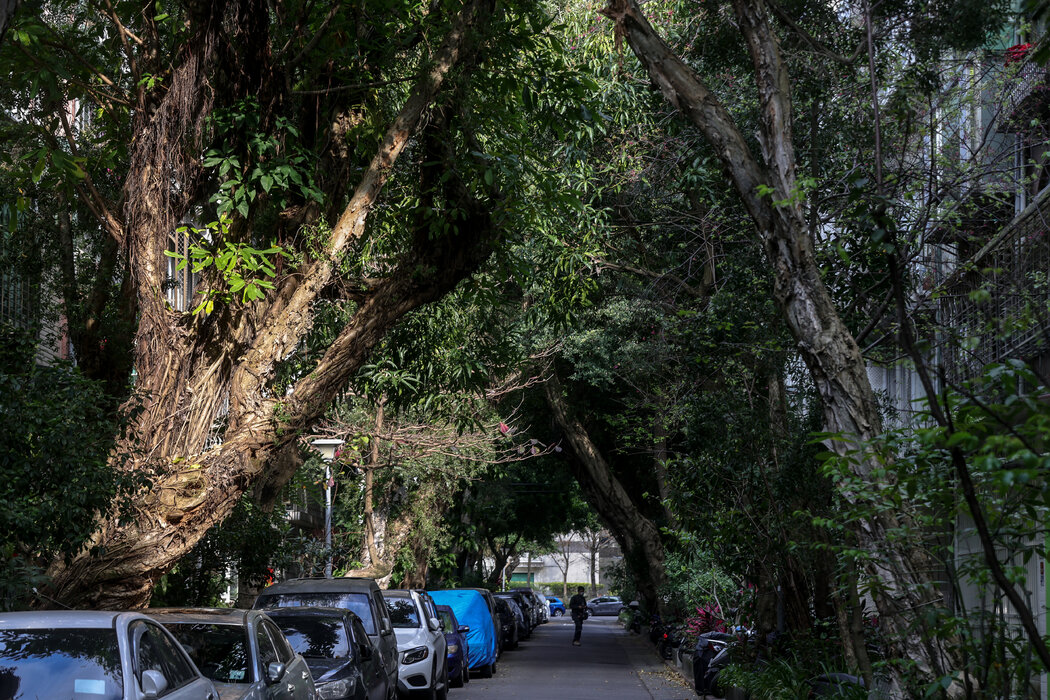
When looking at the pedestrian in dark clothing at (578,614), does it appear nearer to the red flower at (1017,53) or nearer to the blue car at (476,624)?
the blue car at (476,624)

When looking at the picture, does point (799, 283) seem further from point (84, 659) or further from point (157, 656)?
point (84, 659)

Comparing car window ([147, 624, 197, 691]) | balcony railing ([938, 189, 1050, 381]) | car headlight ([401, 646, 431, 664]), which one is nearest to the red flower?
balcony railing ([938, 189, 1050, 381])

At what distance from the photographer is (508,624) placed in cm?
3394

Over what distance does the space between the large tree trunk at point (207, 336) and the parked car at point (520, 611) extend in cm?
2502

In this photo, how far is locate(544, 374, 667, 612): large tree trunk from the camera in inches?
1115

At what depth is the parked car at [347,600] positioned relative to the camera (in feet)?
42.4

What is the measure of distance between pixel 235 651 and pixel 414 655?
8.28 m

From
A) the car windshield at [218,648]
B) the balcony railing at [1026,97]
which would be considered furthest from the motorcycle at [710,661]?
the car windshield at [218,648]

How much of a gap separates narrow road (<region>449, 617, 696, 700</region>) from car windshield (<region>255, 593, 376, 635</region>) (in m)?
5.92

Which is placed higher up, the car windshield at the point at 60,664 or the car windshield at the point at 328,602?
the car windshield at the point at 60,664

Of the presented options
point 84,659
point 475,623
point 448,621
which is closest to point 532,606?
point 475,623

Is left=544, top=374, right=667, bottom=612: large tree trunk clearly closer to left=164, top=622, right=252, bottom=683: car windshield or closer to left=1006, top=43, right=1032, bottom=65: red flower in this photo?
left=1006, top=43, right=1032, bottom=65: red flower

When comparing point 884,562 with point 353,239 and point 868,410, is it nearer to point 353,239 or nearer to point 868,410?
point 868,410

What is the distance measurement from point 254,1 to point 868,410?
26.2 feet
